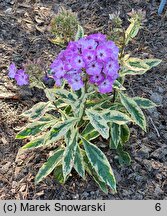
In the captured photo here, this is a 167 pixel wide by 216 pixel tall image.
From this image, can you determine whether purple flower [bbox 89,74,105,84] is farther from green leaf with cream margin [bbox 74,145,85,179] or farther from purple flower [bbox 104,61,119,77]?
green leaf with cream margin [bbox 74,145,85,179]

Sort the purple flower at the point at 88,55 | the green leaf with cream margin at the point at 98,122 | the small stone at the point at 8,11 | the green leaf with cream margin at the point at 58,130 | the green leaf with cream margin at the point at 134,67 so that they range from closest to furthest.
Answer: the purple flower at the point at 88,55 < the green leaf with cream margin at the point at 98,122 < the green leaf with cream margin at the point at 58,130 < the green leaf with cream margin at the point at 134,67 < the small stone at the point at 8,11

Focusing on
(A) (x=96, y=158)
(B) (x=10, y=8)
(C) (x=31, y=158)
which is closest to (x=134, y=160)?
(A) (x=96, y=158)

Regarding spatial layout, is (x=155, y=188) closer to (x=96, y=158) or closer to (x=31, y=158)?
(x=96, y=158)

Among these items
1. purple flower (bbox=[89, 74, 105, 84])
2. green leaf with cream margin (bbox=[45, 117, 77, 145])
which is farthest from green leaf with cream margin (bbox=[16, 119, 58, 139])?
purple flower (bbox=[89, 74, 105, 84])

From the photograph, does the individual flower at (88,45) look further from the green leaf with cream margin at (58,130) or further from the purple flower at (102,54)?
the green leaf with cream margin at (58,130)

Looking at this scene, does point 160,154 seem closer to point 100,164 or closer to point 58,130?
point 100,164

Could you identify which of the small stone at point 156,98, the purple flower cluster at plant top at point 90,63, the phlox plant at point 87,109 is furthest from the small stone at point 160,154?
the purple flower cluster at plant top at point 90,63

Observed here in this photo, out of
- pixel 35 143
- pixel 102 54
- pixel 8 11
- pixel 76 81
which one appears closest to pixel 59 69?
pixel 76 81
